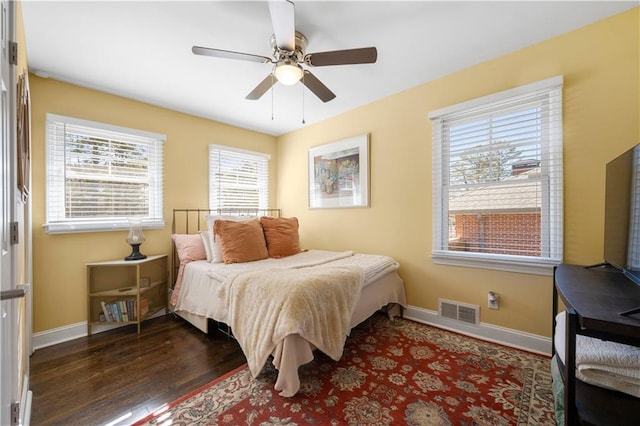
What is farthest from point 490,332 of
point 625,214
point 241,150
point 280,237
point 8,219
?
point 241,150

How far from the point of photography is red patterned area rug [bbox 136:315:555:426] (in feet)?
4.83

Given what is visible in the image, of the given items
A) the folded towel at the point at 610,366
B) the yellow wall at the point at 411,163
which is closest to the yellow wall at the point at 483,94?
the yellow wall at the point at 411,163

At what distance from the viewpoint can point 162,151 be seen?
10.1ft

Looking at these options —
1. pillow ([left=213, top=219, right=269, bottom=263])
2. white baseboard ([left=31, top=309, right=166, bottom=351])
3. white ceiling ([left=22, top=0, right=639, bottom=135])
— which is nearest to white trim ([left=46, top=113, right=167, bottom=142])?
white ceiling ([left=22, top=0, right=639, bottom=135])

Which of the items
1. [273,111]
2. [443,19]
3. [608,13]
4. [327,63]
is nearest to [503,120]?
[608,13]

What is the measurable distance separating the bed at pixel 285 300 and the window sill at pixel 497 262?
1.65ft

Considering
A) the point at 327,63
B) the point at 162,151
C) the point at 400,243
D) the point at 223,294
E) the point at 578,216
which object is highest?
the point at 327,63

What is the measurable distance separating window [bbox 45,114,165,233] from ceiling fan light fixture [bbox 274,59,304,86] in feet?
6.41

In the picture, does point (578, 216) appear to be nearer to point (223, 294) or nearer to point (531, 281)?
point (531, 281)

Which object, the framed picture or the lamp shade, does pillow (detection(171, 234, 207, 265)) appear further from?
the framed picture

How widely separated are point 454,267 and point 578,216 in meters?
0.99

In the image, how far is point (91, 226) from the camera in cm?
257

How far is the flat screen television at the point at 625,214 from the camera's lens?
1182mm

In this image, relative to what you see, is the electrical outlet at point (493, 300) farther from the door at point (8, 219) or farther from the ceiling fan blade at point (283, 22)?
the door at point (8, 219)
